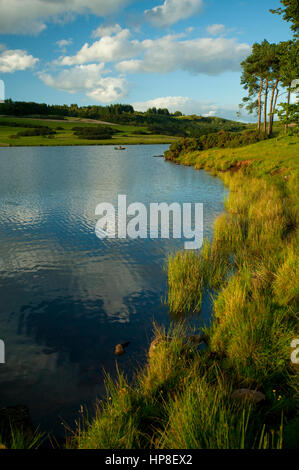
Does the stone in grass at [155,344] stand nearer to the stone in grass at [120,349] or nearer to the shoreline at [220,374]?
the shoreline at [220,374]

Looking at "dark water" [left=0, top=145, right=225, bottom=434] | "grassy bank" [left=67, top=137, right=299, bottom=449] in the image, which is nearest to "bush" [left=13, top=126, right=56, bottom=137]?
"dark water" [left=0, top=145, right=225, bottom=434]

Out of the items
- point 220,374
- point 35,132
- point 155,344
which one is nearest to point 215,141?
point 155,344

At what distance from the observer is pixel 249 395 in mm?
4746

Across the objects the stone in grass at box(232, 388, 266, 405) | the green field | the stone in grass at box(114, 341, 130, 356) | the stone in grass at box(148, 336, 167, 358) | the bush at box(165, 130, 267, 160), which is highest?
the green field

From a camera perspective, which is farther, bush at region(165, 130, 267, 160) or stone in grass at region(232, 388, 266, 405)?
bush at region(165, 130, 267, 160)

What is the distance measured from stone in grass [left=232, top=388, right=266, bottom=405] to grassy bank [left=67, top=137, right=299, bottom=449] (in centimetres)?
4

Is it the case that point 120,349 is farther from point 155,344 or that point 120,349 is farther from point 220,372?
point 220,372

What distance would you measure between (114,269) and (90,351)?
4898mm

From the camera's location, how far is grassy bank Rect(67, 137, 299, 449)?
13.1ft

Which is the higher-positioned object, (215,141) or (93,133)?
(93,133)

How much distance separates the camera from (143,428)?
4621 millimetres

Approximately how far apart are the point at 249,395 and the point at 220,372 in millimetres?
955

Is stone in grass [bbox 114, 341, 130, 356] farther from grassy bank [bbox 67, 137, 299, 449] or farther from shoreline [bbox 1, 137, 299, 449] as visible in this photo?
grassy bank [bbox 67, 137, 299, 449]
